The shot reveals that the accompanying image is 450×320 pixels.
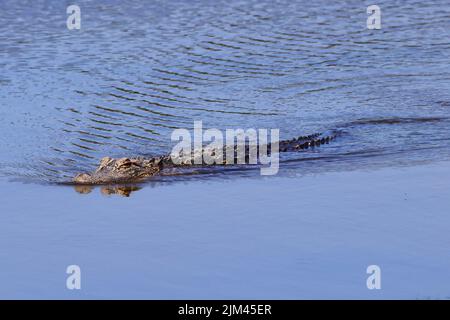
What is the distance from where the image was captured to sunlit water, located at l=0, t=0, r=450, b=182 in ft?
45.1

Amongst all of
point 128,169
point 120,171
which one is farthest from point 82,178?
point 128,169

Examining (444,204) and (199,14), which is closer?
(444,204)

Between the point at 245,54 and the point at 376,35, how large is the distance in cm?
248

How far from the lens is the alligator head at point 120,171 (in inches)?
483

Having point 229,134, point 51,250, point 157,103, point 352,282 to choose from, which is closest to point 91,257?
point 51,250

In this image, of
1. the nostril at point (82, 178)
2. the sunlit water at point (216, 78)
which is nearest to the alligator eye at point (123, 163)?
the nostril at point (82, 178)

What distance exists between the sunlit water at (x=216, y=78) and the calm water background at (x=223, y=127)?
4cm

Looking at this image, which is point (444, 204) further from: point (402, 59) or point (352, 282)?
point (402, 59)

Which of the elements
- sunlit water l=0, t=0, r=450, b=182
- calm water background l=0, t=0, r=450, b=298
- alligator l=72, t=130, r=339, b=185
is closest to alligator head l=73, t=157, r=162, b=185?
alligator l=72, t=130, r=339, b=185

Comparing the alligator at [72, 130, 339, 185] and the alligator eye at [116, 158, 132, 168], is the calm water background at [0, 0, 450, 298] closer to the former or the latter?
the alligator at [72, 130, 339, 185]

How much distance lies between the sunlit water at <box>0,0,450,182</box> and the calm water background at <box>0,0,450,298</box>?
4 cm

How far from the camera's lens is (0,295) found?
28.2 ft

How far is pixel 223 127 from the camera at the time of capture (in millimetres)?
14617

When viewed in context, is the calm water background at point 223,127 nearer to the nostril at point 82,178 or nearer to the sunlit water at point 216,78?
the sunlit water at point 216,78
